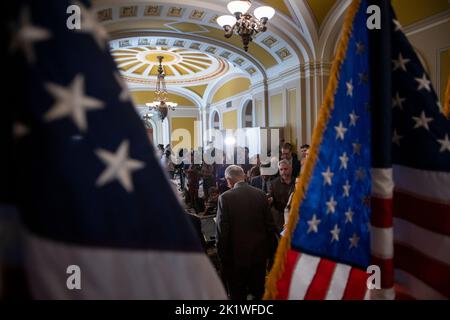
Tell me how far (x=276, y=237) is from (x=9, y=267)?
287 centimetres

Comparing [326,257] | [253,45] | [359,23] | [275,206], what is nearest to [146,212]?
[326,257]

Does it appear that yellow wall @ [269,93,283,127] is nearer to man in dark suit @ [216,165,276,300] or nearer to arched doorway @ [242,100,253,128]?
arched doorway @ [242,100,253,128]

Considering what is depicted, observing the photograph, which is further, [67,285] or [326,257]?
[326,257]

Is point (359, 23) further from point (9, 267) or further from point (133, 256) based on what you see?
point (9, 267)

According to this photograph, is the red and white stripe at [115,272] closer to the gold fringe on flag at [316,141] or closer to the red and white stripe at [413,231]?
the gold fringe on flag at [316,141]

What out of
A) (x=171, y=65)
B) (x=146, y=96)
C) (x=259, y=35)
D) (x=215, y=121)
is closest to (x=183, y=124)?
(x=215, y=121)

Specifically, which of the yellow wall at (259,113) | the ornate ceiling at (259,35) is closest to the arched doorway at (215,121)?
the yellow wall at (259,113)

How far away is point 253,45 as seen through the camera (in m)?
8.68

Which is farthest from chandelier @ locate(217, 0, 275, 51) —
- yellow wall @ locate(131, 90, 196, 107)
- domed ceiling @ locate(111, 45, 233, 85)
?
yellow wall @ locate(131, 90, 196, 107)

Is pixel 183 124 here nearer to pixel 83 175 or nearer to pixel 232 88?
pixel 232 88

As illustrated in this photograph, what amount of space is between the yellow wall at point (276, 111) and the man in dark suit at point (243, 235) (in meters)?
6.92

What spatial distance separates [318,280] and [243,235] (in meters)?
1.94

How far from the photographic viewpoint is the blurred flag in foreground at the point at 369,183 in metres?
1.13

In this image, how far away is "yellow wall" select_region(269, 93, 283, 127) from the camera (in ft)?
31.9
